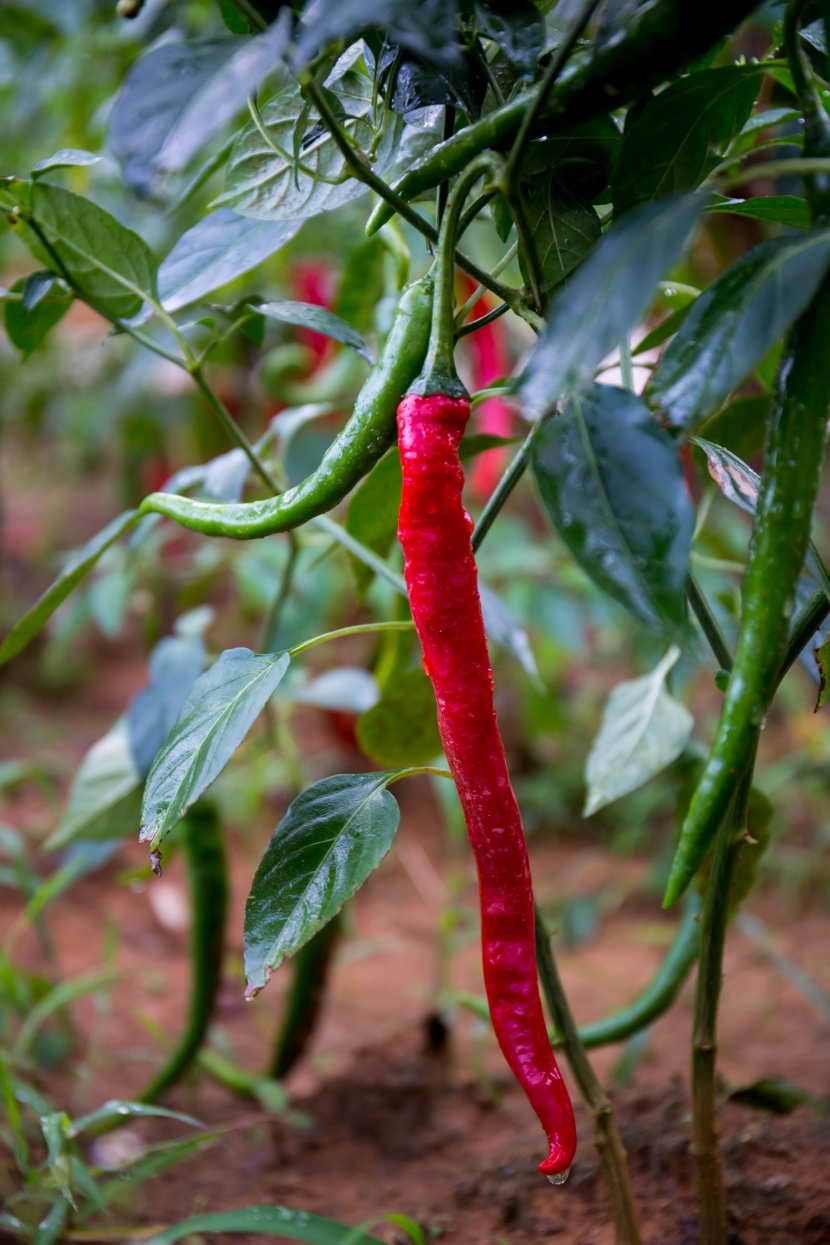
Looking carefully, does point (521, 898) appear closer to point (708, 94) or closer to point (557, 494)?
point (557, 494)

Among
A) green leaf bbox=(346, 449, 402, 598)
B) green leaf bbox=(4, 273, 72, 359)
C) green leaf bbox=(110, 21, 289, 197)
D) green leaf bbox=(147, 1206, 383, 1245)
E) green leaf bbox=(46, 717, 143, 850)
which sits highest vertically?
green leaf bbox=(110, 21, 289, 197)

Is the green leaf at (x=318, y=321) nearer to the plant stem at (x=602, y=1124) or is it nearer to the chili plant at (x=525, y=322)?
the chili plant at (x=525, y=322)

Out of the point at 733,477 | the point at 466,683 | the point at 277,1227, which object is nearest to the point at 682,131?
the point at 733,477

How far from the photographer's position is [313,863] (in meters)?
0.51

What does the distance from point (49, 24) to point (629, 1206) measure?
1.58 m

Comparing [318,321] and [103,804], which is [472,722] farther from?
[103,804]

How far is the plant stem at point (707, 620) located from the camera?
20.6 inches

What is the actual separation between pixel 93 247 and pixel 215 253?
8cm

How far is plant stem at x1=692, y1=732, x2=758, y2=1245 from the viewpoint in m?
0.52

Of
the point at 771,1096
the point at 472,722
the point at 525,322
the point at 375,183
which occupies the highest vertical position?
the point at 375,183

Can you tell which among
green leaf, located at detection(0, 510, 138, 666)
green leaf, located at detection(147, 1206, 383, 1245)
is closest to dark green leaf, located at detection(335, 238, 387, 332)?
green leaf, located at detection(0, 510, 138, 666)

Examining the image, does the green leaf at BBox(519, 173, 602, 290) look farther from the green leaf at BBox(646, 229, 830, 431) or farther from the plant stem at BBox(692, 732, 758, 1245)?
the plant stem at BBox(692, 732, 758, 1245)

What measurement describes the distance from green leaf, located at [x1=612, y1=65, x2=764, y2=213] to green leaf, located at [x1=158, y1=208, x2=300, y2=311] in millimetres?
205

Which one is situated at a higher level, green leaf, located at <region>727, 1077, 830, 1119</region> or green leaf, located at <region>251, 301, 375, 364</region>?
green leaf, located at <region>251, 301, 375, 364</region>
